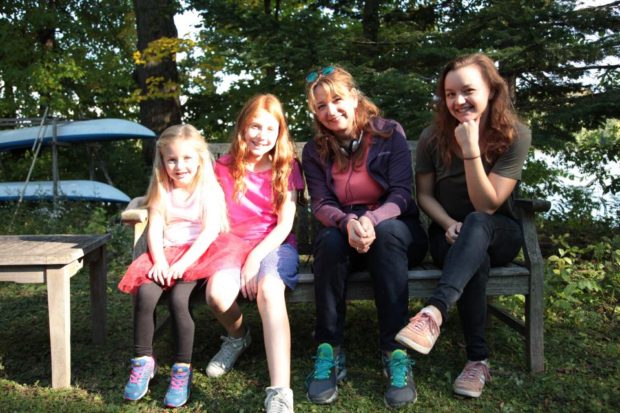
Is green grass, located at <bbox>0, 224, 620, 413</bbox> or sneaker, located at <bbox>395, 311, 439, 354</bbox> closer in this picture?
sneaker, located at <bbox>395, 311, 439, 354</bbox>

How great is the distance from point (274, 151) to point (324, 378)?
1182 millimetres

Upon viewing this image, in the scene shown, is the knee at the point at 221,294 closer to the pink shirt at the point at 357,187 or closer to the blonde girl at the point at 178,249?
the blonde girl at the point at 178,249

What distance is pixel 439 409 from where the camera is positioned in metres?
2.62

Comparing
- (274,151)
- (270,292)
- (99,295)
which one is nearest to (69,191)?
(99,295)

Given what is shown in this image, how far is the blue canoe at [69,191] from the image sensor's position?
330 inches

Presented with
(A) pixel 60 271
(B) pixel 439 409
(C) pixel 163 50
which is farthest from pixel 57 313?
(C) pixel 163 50

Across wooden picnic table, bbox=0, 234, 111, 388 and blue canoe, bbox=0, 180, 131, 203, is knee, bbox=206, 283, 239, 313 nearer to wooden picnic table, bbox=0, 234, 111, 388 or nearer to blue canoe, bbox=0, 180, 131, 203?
wooden picnic table, bbox=0, 234, 111, 388

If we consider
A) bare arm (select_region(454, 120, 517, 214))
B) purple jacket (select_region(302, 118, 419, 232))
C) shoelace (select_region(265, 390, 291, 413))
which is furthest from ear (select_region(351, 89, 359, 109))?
shoelace (select_region(265, 390, 291, 413))

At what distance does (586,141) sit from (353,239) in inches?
204

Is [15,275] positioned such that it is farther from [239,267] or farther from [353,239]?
[353,239]

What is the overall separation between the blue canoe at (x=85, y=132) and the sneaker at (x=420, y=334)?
6.97 m

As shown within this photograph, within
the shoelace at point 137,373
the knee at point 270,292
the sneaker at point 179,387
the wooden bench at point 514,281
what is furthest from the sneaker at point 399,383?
the shoelace at point 137,373

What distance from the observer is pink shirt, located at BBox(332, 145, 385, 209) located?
3.09 m

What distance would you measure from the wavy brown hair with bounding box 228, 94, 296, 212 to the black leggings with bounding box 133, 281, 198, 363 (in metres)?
0.66
